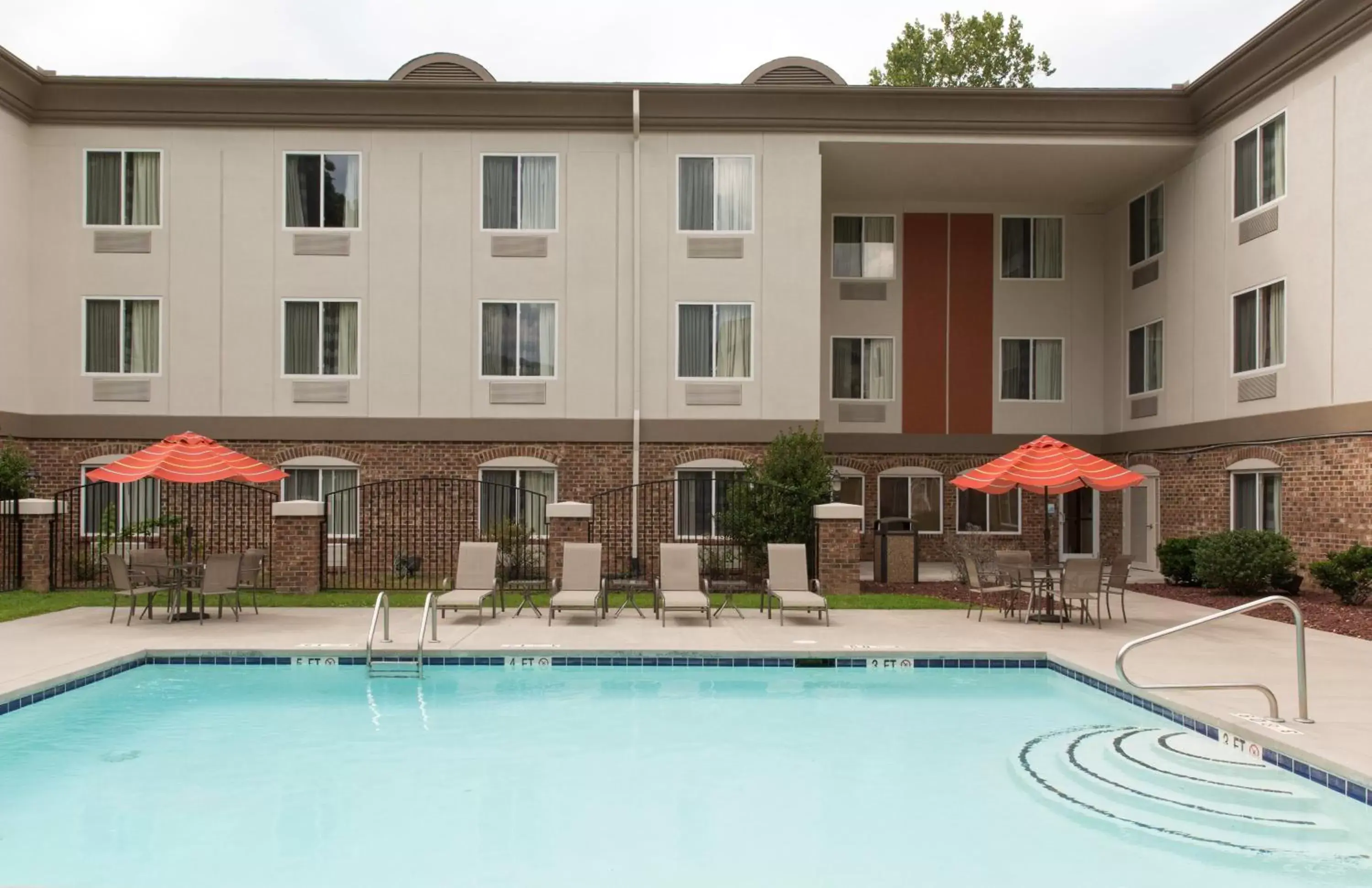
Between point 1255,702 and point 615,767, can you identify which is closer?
point 615,767

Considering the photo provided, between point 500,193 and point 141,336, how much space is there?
7.12 metres

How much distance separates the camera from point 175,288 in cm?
1805

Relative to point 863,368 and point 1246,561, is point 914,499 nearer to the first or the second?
point 863,368

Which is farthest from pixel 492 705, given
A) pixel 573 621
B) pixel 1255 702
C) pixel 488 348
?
pixel 488 348

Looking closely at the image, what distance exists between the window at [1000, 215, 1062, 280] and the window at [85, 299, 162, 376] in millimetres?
17621

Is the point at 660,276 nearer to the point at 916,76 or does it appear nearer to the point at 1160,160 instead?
the point at 1160,160

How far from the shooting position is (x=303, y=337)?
18.2m

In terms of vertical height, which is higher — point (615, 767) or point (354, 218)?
point (354, 218)

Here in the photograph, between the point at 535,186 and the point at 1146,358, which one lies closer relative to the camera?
the point at 535,186

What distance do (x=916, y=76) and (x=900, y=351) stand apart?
→ 17.2 metres

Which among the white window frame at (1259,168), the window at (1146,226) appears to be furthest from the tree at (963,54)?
the white window frame at (1259,168)

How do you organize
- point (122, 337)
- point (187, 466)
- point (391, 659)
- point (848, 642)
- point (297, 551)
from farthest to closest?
1. point (122, 337)
2. point (297, 551)
3. point (187, 466)
4. point (848, 642)
5. point (391, 659)

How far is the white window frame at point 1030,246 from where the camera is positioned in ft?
73.0

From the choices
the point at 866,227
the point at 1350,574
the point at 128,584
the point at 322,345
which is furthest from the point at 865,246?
the point at 128,584
